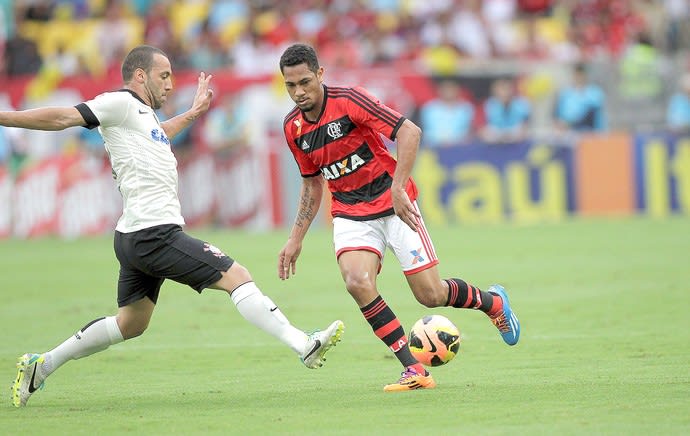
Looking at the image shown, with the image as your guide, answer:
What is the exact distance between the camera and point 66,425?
7.10 metres

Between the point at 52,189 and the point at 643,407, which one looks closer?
the point at 643,407

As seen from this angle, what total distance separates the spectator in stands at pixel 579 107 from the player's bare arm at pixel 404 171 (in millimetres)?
15415

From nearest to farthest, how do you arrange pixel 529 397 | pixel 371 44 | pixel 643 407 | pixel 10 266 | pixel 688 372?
1. pixel 643 407
2. pixel 529 397
3. pixel 688 372
4. pixel 10 266
5. pixel 371 44

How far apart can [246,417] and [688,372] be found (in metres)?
3.09

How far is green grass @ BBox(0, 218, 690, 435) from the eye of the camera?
6.96m

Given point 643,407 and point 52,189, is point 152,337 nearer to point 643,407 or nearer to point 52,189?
point 643,407

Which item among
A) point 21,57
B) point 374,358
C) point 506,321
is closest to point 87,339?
point 374,358

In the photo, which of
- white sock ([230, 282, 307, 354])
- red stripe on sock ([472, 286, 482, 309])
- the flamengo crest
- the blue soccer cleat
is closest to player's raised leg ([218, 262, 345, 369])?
white sock ([230, 282, 307, 354])

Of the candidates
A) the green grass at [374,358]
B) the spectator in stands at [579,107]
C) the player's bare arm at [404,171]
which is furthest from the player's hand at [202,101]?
the spectator in stands at [579,107]

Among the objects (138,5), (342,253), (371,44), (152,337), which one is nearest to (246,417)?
(342,253)

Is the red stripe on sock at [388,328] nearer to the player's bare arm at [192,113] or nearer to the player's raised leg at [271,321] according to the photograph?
the player's raised leg at [271,321]

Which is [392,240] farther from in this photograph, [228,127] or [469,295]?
[228,127]

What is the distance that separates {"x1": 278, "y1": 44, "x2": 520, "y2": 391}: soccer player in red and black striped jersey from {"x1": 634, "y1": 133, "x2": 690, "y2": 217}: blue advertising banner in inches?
551

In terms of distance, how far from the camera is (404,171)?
7.97 metres
